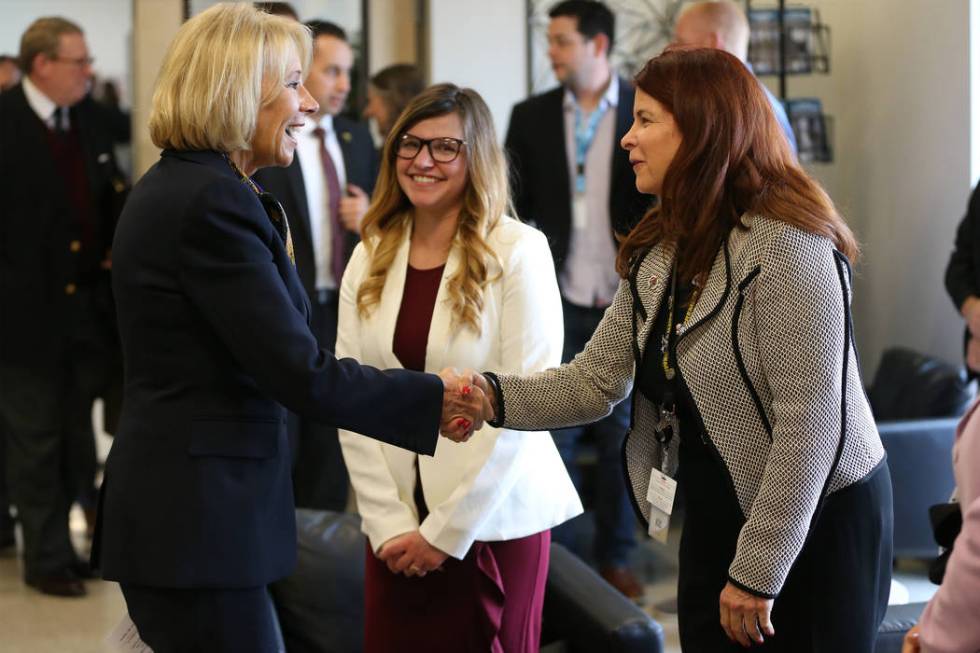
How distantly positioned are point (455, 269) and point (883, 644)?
1.27 meters

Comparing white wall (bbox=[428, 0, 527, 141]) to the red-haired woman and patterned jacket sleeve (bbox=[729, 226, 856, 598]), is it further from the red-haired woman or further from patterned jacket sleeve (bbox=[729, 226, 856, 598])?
patterned jacket sleeve (bbox=[729, 226, 856, 598])

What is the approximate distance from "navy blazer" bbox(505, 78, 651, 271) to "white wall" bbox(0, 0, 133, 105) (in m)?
2.20

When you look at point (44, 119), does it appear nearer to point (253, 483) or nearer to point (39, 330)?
point (39, 330)

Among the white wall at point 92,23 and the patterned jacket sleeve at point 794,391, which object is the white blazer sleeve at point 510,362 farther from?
the white wall at point 92,23

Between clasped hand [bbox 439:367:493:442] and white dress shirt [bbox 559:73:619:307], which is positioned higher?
white dress shirt [bbox 559:73:619:307]

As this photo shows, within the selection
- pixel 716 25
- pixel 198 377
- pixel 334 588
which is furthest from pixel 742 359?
pixel 716 25

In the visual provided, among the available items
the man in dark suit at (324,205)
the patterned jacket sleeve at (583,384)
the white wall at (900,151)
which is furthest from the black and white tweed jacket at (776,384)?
the white wall at (900,151)

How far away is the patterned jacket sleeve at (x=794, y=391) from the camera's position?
75.9 inches

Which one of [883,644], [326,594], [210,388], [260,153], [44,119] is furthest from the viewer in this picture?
[44,119]

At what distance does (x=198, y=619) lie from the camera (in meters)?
2.04

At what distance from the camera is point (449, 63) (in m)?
6.36

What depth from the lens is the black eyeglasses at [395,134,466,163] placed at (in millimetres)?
2766

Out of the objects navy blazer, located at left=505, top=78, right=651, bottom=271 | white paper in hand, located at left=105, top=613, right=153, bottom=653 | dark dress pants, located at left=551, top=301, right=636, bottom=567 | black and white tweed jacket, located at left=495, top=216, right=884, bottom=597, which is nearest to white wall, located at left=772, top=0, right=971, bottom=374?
navy blazer, located at left=505, top=78, right=651, bottom=271

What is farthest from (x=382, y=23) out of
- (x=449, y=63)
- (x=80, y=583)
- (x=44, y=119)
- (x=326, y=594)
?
(x=326, y=594)
